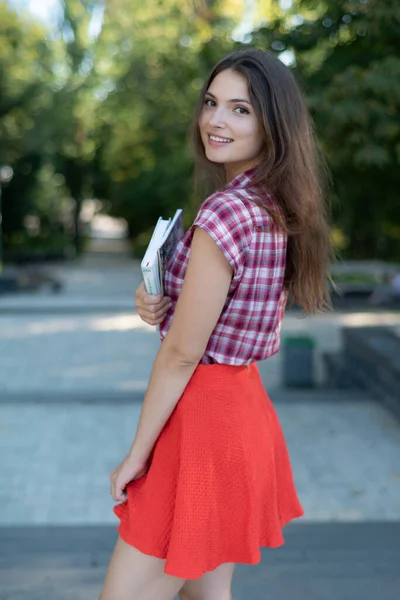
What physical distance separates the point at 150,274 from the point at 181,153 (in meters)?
25.8

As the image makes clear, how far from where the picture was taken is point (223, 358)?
1.89 meters

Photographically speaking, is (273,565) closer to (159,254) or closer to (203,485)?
(203,485)

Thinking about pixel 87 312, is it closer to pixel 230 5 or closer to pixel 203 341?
pixel 230 5

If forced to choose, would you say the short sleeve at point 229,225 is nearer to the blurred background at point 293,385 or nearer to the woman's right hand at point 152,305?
the woman's right hand at point 152,305

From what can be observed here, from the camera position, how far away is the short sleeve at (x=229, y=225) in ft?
5.72

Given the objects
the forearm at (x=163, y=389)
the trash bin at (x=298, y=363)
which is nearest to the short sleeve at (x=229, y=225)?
the forearm at (x=163, y=389)

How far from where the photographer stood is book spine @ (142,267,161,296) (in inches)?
70.2

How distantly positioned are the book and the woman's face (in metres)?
0.20

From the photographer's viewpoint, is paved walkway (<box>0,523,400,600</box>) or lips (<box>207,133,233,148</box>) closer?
lips (<box>207,133,233,148</box>)

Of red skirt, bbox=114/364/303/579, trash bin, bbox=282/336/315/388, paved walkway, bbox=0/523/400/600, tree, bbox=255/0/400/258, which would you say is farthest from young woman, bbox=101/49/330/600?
trash bin, bbox=282/336/315/388

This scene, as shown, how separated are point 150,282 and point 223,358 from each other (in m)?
0.24

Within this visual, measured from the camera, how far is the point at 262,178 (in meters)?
1.87

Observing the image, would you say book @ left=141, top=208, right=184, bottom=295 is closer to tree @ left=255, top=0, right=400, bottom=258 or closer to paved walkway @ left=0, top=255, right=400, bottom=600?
paved walkway @ left=0, top=255, right=400, bottom=600

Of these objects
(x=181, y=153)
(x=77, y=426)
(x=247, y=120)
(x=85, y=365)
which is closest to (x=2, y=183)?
(x=181, y=153)
